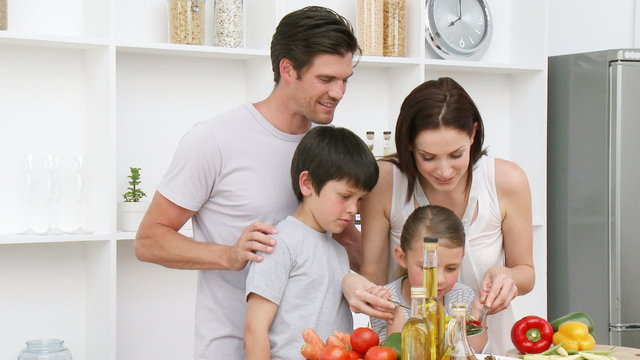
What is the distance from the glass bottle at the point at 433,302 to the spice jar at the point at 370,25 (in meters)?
2.20

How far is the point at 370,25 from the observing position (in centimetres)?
346

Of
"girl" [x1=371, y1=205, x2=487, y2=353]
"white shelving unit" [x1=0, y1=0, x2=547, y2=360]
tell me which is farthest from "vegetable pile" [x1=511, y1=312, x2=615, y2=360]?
"white shelving unit" [x1=0, y1=0, x2=547, y2=360]

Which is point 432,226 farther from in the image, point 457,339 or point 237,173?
point 457,339

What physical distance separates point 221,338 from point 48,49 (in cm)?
160

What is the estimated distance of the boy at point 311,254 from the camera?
1.84 meters

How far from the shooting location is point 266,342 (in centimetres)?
181

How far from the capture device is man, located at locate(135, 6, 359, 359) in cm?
196

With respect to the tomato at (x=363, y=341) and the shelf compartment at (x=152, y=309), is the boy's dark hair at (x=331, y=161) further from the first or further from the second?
the shelf compartment at (x=152, y=309)

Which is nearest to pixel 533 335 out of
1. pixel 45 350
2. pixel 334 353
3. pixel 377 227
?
pixel 377 227

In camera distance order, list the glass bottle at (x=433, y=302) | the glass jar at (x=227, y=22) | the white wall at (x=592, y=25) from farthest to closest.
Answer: the white wall at (x=592, y=25) < the glass jar at (x=227, y=22) < the glass bottle at (x=433, y=302)

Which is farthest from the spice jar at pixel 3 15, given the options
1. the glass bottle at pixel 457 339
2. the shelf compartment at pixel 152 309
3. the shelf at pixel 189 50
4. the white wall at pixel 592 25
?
the white wall at pixel 592 25

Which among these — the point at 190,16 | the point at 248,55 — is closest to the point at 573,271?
the point at 248,55

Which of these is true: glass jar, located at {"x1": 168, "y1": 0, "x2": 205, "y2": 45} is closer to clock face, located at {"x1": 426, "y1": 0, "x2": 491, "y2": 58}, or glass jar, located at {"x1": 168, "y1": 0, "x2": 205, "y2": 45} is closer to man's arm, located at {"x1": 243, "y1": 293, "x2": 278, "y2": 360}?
clock face, located at {"x1": 426, "y1": 0, "x2": 491, "y2": 58}

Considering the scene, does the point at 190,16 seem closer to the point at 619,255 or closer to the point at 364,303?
the point at 364,303
